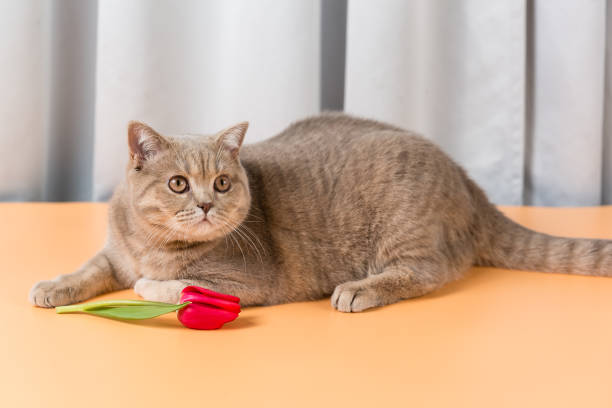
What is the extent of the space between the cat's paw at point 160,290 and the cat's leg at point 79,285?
11 cm

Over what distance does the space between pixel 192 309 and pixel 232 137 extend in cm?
42

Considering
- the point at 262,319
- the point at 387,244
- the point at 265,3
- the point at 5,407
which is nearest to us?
the point at 5,407

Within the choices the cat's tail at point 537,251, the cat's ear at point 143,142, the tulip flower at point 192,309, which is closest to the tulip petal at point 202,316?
the tulip flower at point 192,309

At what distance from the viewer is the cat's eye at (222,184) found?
1467 mm

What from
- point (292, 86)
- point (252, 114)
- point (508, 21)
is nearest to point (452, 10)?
point (508, 21)

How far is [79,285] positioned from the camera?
152 centimetres

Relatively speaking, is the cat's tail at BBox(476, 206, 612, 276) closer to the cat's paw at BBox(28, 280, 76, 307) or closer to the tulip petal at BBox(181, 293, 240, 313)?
the tulip petal at BBox(181, 293, 240, 313)

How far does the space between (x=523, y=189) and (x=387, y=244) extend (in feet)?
5.00

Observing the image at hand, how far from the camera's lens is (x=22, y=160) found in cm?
290

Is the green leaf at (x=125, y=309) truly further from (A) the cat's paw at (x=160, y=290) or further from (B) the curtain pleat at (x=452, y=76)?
(B) the curtain pleat at (x=452, y=76)

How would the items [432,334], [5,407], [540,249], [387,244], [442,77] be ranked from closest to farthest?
[5,407] < [432,334] < [387,244] < [540,249] < [442,77]

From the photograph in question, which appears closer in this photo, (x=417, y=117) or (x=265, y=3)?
(x=265, y=3)

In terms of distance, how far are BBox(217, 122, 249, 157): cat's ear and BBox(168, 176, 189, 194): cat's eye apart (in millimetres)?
132

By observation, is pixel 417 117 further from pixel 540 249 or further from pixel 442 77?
pixel 540 249
